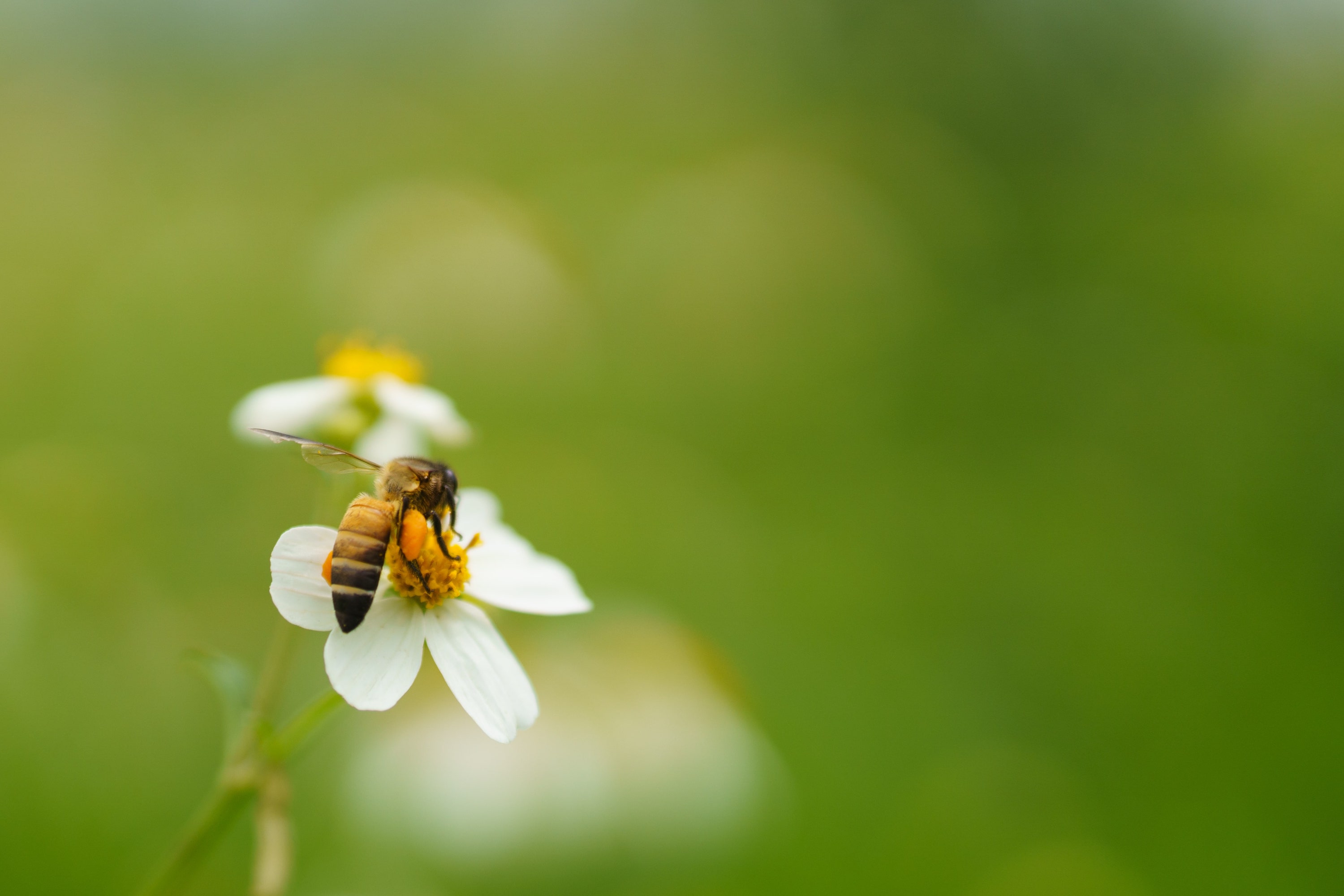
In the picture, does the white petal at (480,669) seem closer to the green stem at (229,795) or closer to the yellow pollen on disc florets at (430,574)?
the yellow pollen on disc florets at (430,574)

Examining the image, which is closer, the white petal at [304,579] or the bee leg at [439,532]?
the white petal at [304,579]

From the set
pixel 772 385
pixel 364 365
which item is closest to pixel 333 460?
pixel 364 365

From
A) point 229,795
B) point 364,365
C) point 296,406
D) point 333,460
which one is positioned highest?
point 364,365

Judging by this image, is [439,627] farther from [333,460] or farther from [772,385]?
[772,385]

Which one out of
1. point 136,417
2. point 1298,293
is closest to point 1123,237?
point 1298,293

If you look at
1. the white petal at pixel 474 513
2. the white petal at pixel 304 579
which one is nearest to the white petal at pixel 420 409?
the white petal at pixel 474 513

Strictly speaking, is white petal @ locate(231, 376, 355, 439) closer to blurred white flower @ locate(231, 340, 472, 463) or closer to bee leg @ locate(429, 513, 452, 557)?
blurred white flower @ locate(231, 340, 472, 463)
